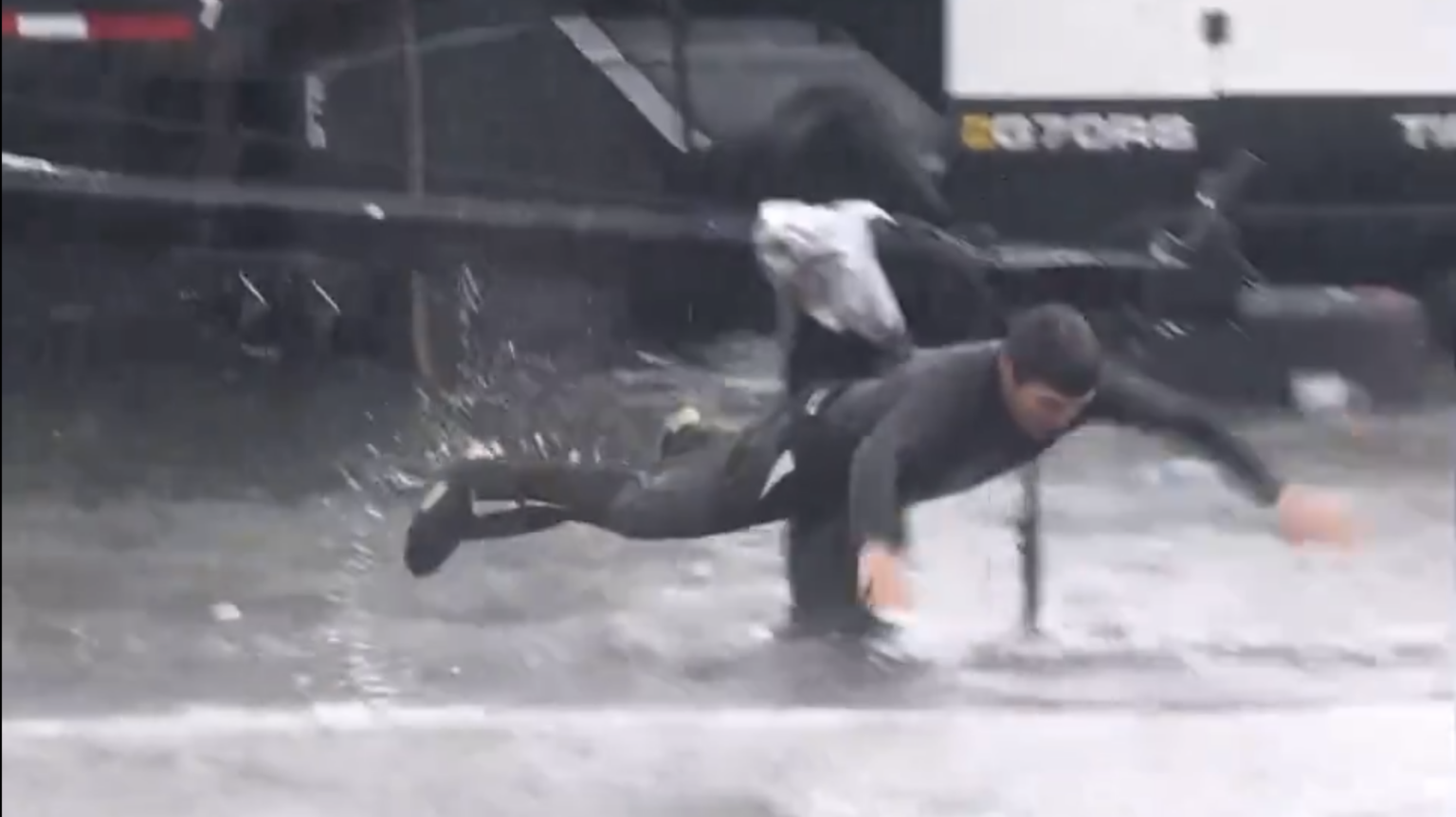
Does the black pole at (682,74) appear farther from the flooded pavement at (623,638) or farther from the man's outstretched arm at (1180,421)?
the man's outstretched arm at (1180,421)

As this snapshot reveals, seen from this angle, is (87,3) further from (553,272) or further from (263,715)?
(263,715)

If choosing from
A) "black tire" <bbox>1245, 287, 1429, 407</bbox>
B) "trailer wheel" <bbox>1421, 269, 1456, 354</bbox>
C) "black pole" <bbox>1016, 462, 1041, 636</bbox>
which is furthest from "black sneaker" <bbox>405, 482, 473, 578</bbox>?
"trailer wheel" <bbox>1421, 269, 1456, 354</bbox>

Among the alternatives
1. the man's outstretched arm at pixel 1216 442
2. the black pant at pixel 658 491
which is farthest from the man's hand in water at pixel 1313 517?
the black pant at pixel 658 491

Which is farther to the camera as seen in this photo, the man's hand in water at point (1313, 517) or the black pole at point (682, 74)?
the man's hand in water at point (1313, 517)

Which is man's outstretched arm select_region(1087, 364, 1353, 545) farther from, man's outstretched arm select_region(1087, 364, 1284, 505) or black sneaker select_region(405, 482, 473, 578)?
black sneaker select_region(405, 482, 473, 578)

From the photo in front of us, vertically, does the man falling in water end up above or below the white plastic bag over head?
below

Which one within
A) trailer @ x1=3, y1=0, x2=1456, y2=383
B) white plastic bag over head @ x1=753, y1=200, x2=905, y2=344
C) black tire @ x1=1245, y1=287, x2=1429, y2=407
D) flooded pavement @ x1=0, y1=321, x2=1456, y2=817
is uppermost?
trailer @ x1=3, y1=0, x2=1456, y2=383

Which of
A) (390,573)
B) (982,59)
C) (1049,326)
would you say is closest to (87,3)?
(390,573)

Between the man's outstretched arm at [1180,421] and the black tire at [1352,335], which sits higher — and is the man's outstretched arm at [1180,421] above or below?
below

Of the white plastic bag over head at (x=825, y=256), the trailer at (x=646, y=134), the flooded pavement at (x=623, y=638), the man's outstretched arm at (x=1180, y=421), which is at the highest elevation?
the trailer at (x=646, y=134)

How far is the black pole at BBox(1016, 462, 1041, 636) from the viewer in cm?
195

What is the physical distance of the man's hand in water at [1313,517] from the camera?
196 cm

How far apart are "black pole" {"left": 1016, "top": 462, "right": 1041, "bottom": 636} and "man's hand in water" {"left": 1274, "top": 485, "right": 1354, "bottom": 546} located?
280mm

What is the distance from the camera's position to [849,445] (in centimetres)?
189
